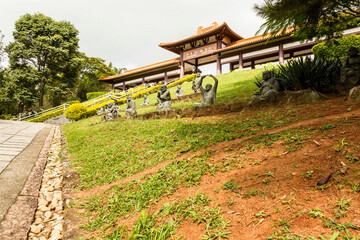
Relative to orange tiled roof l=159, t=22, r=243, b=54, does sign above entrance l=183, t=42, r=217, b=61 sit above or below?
below

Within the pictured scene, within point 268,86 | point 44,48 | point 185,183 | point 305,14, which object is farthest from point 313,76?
point 44,48

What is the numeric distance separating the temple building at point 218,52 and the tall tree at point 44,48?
747 centimetres

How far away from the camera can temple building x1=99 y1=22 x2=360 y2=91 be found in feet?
68.2

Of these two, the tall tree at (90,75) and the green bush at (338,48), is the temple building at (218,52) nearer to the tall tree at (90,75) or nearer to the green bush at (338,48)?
the tall tree at (90,75)

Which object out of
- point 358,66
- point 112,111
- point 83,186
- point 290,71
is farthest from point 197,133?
point 112,111

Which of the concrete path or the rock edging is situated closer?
the rock edging

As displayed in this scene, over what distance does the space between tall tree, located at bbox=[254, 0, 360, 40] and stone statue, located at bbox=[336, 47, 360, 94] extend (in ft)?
4.79

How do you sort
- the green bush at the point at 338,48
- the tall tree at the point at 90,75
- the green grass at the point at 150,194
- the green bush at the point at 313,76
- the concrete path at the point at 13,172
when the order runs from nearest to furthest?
the green grass at the point at 150,194
the concrete path at the point at 13,172
the green bush at the point at 313,76
the green bush at the point at 338,48
the tall tree at the point at 90,75

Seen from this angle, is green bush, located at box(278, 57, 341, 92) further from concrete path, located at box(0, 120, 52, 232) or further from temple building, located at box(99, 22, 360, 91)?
temple building, located at box(99, 22, 360, 91)

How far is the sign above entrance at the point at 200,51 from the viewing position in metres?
25.6

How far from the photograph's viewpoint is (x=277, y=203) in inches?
74.7

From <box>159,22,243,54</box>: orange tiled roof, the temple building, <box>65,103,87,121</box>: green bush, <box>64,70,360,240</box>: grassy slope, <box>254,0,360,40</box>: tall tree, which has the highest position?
<box>159,22,243,54</box>: orange tiled roof

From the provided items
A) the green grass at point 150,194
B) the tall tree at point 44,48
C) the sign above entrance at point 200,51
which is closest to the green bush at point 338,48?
the green grass at point 150,194

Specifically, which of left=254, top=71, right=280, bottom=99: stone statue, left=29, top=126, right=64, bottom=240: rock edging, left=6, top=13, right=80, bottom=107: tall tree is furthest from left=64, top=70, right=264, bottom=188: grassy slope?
left=6, top=13, right=80, bottom=107: tall tree
